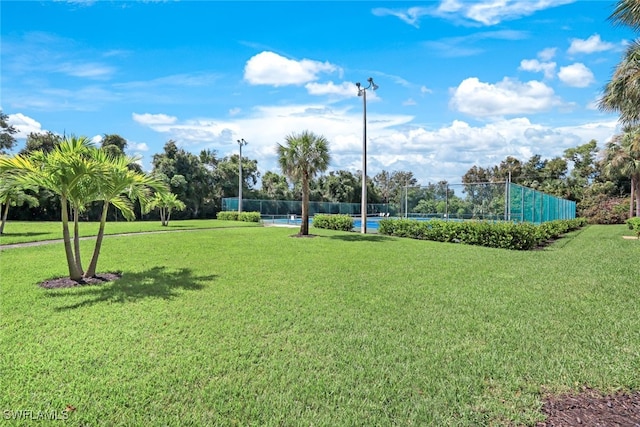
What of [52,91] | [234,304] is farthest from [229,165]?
[234,304]

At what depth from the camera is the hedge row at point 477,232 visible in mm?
11703

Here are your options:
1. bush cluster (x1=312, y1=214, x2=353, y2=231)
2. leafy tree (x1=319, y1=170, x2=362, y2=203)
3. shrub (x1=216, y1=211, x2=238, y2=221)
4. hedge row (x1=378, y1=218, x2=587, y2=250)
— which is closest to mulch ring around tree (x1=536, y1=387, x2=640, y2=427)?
hedge row (x1=378, y1=218, x2=587, y2=250)

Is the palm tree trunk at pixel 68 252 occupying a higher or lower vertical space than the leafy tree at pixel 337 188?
lower

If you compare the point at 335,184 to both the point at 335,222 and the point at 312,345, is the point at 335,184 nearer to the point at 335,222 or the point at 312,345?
the point at 335,222

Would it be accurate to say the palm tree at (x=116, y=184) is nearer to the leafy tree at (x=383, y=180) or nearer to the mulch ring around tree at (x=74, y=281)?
the mulch ring around tree at (x=74, y=281)

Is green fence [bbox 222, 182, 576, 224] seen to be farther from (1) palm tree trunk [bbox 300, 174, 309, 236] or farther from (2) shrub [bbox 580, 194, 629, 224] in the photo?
(2) shrub [bbox 580, 194, 629, 224]

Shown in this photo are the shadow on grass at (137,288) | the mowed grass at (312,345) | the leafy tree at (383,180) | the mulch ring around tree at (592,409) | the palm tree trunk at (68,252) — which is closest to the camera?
the mulch ring around tree at (592,409)

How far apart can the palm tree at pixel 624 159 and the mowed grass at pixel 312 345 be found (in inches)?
871

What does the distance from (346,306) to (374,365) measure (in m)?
1.81

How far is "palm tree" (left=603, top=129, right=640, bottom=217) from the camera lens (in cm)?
2359

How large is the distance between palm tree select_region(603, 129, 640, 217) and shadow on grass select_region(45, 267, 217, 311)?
27550mm

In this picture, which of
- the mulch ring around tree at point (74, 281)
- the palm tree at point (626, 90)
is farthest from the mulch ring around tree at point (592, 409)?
the palm tree at point (626, 90)

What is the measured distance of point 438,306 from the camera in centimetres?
502

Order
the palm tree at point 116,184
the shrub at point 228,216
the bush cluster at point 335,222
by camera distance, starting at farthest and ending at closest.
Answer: the shrub at point 228,216 < the bush cluster at point 335,222 < the palm tree at point 116,184
